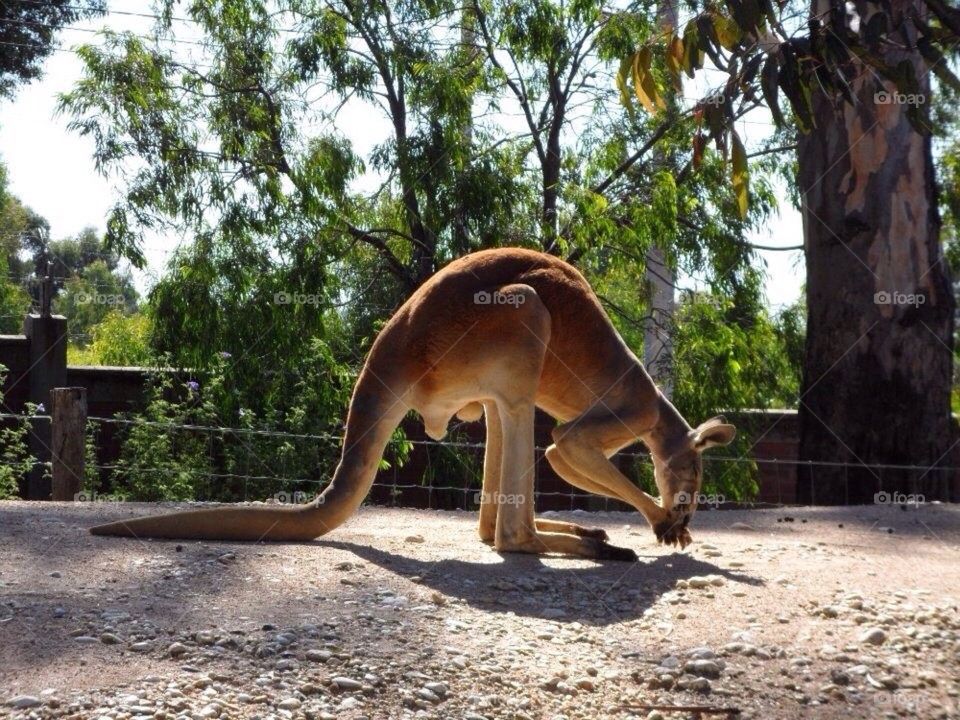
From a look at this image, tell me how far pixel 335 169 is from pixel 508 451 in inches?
225

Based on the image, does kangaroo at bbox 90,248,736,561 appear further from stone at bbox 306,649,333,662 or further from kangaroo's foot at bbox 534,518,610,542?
stone at bbox 306,649,333,662

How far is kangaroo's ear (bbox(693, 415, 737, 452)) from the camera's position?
6.19 metres

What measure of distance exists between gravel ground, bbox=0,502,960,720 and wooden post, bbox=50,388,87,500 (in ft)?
6.66

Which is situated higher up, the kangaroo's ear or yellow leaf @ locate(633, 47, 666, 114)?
yellow leaf @ locate(633, 47, 666, 114)

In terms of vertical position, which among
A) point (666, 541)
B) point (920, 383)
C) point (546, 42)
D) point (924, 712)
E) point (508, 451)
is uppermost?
point (546, 42)

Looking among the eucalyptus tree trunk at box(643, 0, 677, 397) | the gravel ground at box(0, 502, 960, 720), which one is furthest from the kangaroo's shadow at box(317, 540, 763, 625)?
the eucalyptus tree trunk at box(643, 0, 677, 397)

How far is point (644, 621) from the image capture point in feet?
15.4

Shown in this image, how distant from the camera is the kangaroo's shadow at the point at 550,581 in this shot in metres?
4.81

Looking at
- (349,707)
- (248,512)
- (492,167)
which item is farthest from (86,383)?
(349,707)

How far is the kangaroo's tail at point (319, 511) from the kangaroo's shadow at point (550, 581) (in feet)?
0.56

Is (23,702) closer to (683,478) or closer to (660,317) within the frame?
(683,478)

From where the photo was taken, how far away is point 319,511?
5.68m

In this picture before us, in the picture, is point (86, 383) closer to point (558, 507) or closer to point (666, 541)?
point (558, 507)

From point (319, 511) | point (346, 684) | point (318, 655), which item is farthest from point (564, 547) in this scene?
point (346, 684)
